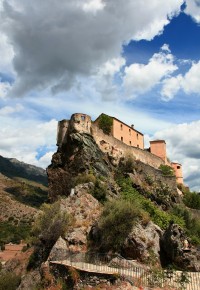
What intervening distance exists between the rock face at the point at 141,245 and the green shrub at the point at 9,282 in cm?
850

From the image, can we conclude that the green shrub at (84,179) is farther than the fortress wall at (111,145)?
No

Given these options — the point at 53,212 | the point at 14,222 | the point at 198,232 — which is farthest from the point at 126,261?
the point at 14,222

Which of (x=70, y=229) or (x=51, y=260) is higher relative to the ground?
(x=70, y=229)

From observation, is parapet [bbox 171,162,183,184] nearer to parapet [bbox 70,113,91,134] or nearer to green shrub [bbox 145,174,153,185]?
green shrub [bbox 145,174,153,185]

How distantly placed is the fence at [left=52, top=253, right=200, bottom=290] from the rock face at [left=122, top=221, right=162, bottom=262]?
5.61ft

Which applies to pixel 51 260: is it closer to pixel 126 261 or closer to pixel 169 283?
pixel 126 261

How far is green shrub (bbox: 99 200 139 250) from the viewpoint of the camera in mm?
24891

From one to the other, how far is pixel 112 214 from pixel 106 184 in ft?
37.1

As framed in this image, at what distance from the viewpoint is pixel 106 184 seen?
37.0 meters

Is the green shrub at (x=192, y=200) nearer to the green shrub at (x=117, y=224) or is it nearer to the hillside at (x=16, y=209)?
the green shrub at (x=117, y=224)

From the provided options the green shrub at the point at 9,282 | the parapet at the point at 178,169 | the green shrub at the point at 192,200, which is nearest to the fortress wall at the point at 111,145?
the green shrub at the point at 192,200

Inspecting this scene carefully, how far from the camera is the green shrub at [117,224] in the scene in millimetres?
24891

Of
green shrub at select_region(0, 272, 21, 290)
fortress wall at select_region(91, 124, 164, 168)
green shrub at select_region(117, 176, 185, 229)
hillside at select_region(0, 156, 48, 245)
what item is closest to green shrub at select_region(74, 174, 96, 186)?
green shrub at select_region(117, 176, 185, 229)

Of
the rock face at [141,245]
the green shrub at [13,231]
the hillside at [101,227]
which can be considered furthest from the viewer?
the green shrub at [13,231]
